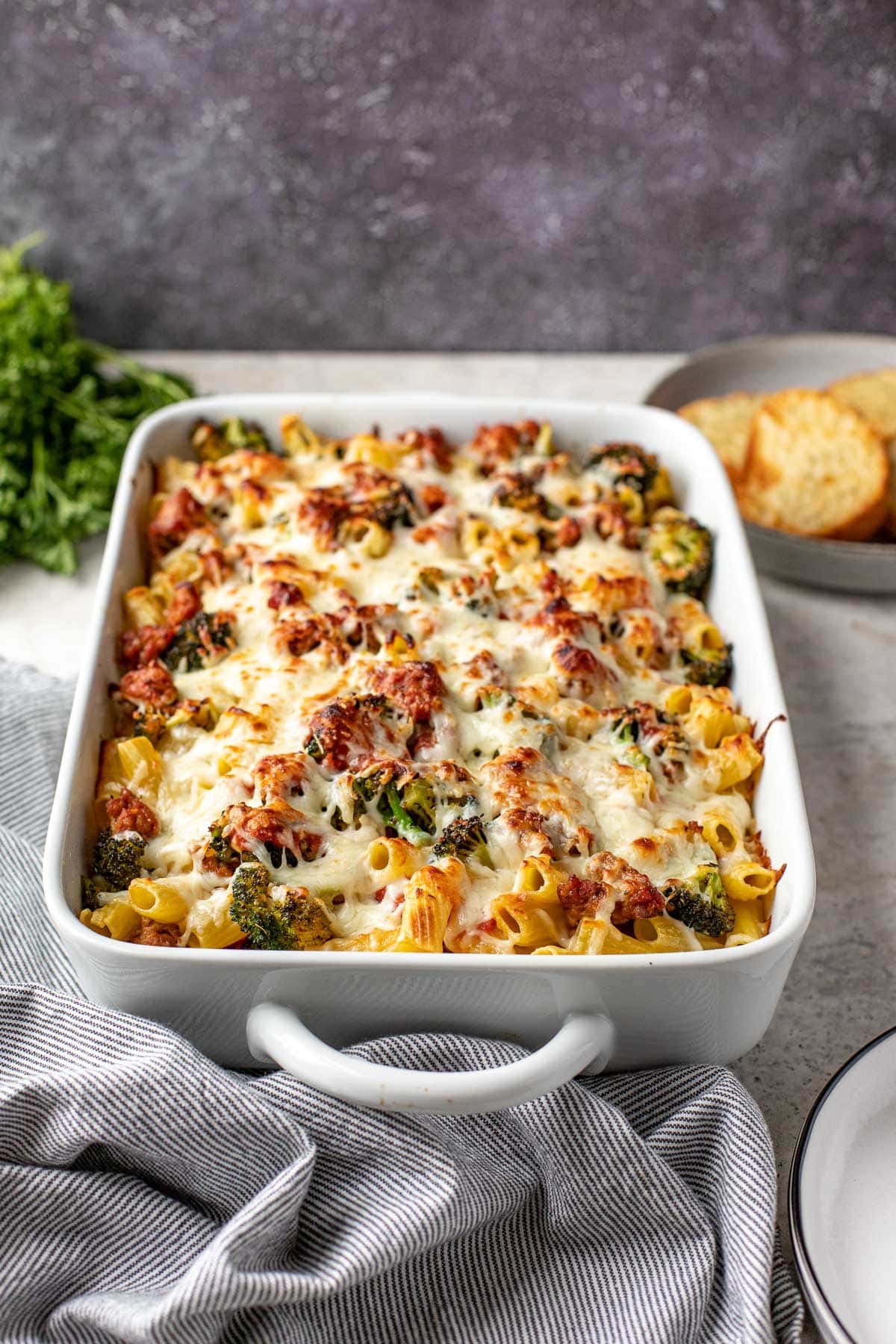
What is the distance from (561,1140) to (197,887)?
61 centimetres

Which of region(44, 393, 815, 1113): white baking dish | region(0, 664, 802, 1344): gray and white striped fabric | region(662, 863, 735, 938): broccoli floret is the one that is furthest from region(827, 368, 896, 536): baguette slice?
region(0, 664, 802, 1344): gray and white striped fabric

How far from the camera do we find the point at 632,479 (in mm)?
2764

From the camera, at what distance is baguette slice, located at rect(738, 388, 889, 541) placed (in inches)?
121

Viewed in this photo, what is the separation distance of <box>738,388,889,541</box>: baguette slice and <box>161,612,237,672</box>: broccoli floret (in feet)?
4.42

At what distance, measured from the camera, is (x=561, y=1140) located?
179cm

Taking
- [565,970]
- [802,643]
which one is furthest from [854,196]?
[565,970]

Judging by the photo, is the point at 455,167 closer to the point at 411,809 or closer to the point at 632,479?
the point at 632,479

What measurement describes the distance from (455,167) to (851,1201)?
2798 mm

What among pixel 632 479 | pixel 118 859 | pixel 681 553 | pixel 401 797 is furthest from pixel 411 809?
pixel 632 479

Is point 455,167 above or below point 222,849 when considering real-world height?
above

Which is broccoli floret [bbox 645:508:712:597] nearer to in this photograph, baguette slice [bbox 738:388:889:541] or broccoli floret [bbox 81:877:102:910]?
baguette slice [bbox 738:388:889:541]

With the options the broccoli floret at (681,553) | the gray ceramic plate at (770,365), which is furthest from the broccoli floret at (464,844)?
the gray ceramic plate at (770,365)

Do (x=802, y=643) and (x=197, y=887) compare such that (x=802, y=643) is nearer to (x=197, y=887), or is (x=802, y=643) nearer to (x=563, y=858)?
(x=563, y=858)

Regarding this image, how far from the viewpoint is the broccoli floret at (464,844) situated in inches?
76.3
